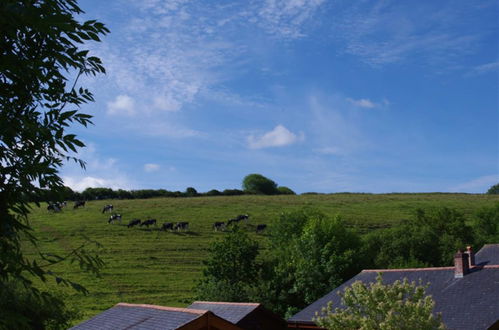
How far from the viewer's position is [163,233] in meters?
83.5

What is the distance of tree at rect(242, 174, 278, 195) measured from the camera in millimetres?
144337

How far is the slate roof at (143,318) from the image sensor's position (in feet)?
59.8

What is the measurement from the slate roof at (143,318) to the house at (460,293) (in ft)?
31.4

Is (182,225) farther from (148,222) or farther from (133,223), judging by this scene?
(133,223)

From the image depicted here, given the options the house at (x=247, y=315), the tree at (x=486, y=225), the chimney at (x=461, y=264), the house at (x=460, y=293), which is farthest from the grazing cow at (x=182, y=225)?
the chimney at (x=461, y=264)

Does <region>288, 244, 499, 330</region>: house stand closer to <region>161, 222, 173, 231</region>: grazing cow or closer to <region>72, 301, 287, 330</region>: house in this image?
<region>72, 301, 287, 330</region>: house

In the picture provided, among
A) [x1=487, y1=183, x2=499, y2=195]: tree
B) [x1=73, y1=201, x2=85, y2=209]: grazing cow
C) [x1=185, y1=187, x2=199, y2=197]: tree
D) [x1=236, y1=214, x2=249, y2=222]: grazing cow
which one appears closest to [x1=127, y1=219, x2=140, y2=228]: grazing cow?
[x1=236, y1=214, x2=249, y2=222]: grazing cow

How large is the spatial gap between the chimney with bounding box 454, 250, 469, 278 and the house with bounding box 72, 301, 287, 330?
10.3 meters

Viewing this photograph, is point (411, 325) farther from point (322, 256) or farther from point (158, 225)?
point (158, 225)

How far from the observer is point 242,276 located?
2098 inches

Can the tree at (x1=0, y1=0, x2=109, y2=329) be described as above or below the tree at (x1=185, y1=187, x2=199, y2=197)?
below

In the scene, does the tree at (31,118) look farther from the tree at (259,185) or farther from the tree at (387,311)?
the tree at (259,185)

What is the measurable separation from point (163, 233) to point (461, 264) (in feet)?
188

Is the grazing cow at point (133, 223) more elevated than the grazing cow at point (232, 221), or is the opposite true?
the grazing cow at point (232, 221)
